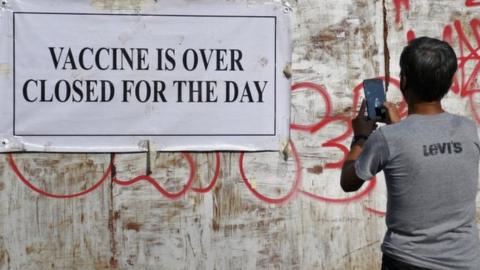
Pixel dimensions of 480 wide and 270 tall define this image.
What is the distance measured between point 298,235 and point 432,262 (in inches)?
82.4

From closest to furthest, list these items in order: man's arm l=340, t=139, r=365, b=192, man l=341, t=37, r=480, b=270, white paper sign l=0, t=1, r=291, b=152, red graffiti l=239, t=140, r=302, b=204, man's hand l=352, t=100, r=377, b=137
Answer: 1. man l=341, t=37, r=480, b=270
2. man's arm l=340, t=139, r=365, b=192
3. man's hand l=352, t=100, r=377, b=137
4. white paper sign l=0, t=1, r=291, b=152
5. red graffiti l=239, t=140, r=302, b=204

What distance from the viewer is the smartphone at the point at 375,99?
3.00 meters

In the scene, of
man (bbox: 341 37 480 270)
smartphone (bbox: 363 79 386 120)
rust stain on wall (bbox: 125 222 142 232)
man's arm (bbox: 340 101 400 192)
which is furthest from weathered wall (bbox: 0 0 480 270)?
man (bbox: 341 37 480 270)

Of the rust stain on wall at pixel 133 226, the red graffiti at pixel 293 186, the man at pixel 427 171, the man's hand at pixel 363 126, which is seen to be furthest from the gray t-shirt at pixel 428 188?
the rust stain on wall at pixel 133 226

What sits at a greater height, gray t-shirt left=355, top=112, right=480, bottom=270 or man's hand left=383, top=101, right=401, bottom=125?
man's hand left=383, top=101, right=401, bottom=125

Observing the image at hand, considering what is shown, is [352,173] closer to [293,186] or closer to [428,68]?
[428,68]

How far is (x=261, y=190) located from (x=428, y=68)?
6.95 feet

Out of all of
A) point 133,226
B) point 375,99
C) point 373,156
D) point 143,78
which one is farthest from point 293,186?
point 373,156

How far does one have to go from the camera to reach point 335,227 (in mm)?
4727

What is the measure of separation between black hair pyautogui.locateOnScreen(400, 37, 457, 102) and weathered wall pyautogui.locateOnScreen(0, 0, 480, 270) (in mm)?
1954

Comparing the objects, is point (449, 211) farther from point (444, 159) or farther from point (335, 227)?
point (335, 227)

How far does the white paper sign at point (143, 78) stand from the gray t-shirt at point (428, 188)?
1.98 meters

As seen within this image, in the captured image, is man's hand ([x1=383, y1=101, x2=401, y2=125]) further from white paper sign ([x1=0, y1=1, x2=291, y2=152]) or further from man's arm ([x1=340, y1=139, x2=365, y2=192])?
white paper sign ([x1=0, y1=1, x2=291, y2=152])

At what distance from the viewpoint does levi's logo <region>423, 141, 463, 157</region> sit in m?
2.68
